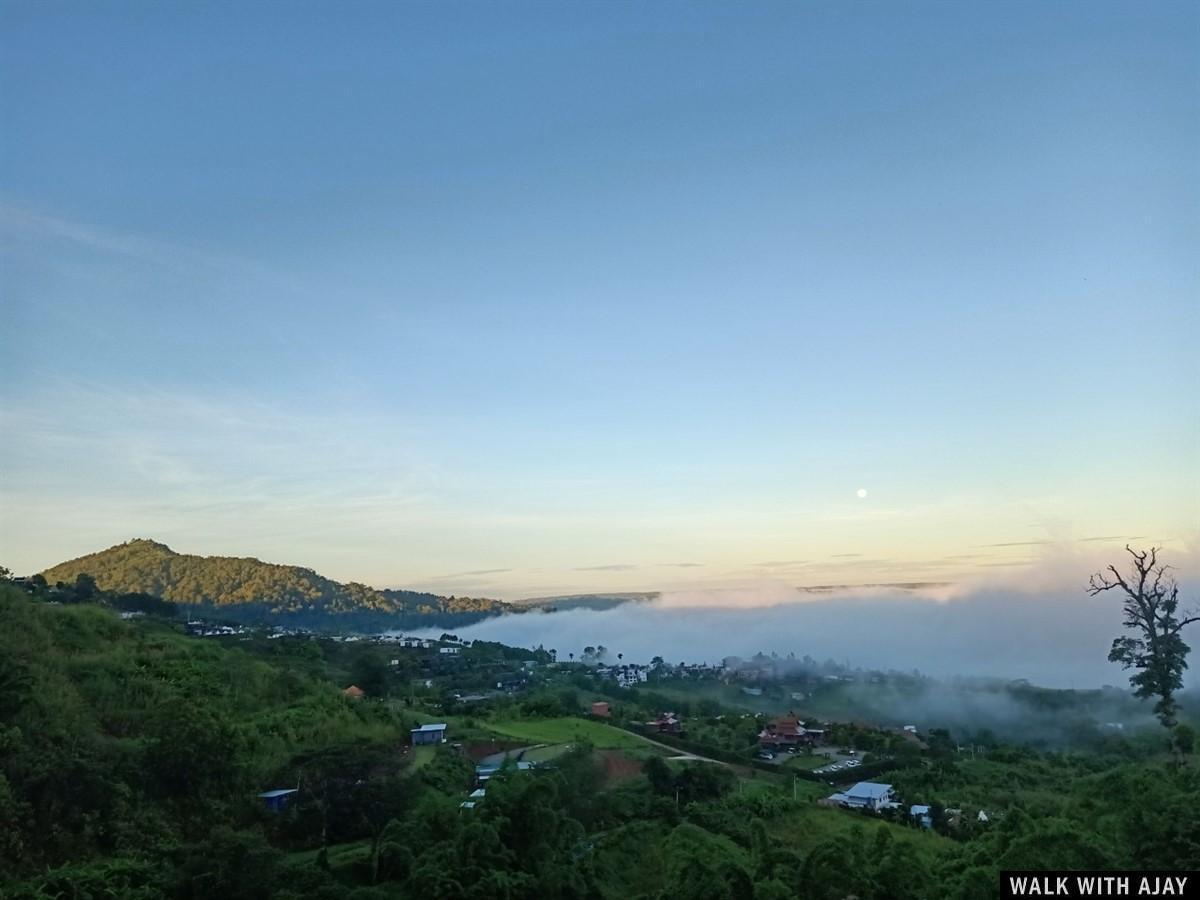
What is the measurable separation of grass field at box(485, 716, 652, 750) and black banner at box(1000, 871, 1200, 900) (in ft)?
62.3

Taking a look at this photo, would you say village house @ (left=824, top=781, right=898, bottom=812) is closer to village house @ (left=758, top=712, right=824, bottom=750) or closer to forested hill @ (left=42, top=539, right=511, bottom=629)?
village house @ (left=758, top=712, right=824, bottom=750)

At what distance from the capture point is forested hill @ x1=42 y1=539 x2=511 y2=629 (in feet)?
322

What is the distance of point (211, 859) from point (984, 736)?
37809 millimetres

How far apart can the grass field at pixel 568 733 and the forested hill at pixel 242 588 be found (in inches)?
2420

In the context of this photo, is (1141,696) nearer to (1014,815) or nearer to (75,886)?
(1014,815)

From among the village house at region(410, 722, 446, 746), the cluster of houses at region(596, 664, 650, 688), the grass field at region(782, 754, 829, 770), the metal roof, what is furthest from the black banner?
the cluster of houses at region(596, 664, 650, 688)

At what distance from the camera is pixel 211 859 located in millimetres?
14359

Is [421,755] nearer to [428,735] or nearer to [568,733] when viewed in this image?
[428,735]

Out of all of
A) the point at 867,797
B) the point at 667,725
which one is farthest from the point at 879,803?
the point at 667,725

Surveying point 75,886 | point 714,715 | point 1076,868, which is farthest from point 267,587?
point 1076,868

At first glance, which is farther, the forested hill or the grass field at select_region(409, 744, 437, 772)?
the forested hill

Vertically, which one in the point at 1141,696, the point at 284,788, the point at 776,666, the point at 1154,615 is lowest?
the point at 776,666

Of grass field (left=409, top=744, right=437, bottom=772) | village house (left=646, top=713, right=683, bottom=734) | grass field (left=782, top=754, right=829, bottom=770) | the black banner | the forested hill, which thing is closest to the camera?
the black banner

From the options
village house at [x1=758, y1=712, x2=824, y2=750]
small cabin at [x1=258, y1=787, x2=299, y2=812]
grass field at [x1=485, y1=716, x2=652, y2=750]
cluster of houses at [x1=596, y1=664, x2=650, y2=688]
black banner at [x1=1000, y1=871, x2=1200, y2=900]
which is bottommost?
cluster of houses at [x1=596, y1=664, x2=650, y2=688]
